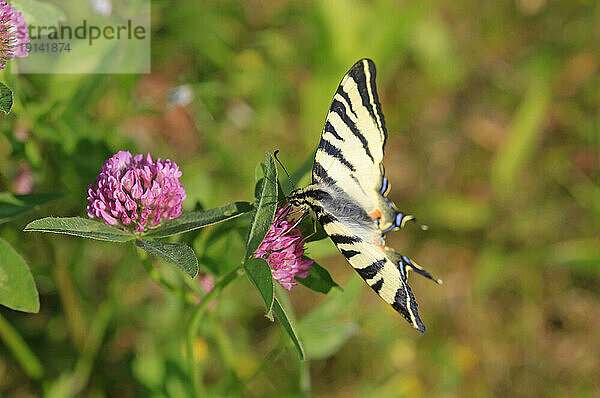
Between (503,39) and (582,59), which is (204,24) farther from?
(582,59)

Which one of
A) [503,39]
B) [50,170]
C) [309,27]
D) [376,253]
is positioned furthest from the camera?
[503,39]

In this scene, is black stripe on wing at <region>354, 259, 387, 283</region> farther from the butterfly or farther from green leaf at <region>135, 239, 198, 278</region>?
green leaf at <region>135, 239, 198, 278</region>

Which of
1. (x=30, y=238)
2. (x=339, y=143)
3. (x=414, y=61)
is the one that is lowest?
(x=30, y=238)

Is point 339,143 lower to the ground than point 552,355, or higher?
higher

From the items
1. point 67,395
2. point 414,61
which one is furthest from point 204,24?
point 67,395

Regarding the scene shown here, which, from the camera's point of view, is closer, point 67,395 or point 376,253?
point 376,253

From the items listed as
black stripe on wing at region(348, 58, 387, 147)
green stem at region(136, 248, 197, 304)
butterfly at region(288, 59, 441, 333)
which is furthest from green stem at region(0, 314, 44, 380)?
black stripe on wing at region(348, 58, 387, 147)

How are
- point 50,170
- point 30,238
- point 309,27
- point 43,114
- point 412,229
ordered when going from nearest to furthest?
point 43,114 < point 50,170 < point 30,238 < point 412,229 < point 309,27
